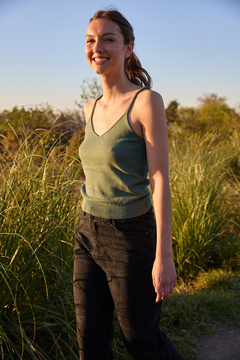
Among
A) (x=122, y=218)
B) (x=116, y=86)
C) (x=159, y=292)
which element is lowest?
(x=159, y=292)

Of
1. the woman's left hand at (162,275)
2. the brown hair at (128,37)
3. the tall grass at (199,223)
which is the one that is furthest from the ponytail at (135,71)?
the tall grass at (199,223)

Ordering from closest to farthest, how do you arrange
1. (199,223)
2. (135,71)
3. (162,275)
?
(162,275) → (135,71) → (199,223)

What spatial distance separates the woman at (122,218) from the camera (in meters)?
1.32

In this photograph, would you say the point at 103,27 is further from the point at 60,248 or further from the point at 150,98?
the point at 60,248

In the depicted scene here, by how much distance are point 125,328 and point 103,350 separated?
193 millimetres

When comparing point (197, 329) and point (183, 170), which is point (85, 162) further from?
point (183, 170)

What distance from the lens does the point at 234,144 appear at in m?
6.18

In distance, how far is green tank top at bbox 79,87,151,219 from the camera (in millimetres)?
1358

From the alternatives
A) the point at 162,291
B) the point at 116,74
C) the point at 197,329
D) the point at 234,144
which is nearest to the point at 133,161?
the point at 116,74

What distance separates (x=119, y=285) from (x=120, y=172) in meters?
0.49

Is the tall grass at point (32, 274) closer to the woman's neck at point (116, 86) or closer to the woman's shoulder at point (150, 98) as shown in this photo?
the woman's neck at point (116, 86)

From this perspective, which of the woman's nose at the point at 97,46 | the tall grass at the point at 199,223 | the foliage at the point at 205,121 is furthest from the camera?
the foliage at the point at 205,121

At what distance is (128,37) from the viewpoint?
1.55 meters

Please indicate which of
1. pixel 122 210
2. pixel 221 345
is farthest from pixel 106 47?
pixel 221 345
